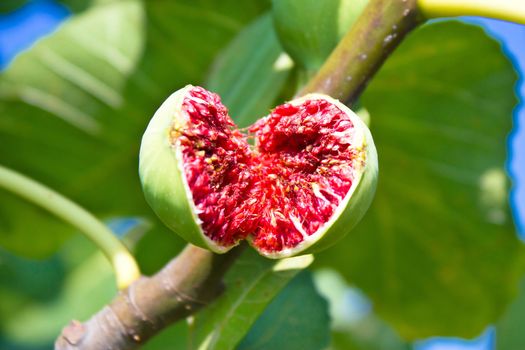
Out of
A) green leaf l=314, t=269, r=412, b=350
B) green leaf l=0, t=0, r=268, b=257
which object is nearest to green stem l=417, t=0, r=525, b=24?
green leaf l=0, t=0, r=268, b=257

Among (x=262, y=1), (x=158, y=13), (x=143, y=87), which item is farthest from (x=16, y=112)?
(x=262, y=1)

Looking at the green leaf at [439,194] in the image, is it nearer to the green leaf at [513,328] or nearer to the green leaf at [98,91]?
the green leaf at [513,328]

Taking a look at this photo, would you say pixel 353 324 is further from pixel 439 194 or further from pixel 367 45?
pixel 367 45

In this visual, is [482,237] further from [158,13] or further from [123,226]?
[123,226]

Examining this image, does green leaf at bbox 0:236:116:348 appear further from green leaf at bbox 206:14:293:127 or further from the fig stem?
the fig stem

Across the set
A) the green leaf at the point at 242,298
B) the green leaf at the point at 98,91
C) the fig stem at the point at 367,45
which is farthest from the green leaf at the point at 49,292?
the fig stem at the point at 367,45

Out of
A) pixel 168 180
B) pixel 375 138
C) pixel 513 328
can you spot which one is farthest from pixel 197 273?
pixel 513 328
